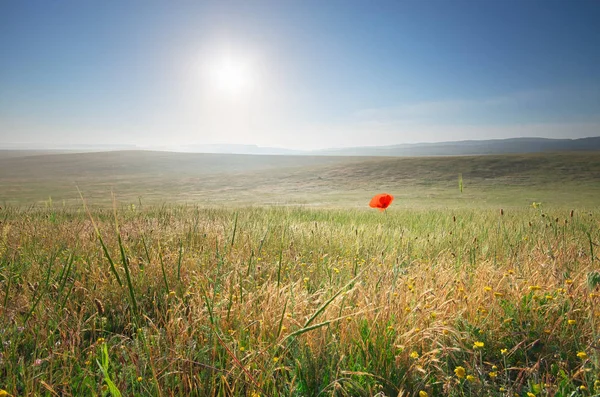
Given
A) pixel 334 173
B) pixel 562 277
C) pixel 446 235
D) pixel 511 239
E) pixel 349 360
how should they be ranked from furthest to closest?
pixel 334 173
pixel 446 235
pixel 511 239
pixel 562 277
pixel 349 360

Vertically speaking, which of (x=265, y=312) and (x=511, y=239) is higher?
(x=265, y=312)

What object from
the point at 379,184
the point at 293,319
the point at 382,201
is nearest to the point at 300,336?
the point at 293,319

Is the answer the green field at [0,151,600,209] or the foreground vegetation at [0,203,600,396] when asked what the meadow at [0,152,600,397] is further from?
the green field at [0,151,600,209]

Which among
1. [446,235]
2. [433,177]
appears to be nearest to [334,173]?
[433,177]

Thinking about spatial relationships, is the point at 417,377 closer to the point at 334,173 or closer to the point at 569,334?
the point at 569,334

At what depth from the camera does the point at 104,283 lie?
3043mm

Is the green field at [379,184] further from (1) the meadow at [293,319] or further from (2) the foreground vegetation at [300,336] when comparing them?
(2) the foreground vegetation at [300,336]

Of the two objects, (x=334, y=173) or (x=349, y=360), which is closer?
(x=349, y=360)

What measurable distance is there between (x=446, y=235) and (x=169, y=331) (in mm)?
4963

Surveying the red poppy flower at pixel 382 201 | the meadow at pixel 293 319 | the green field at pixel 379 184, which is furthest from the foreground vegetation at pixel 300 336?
the green field at pixel 379 184

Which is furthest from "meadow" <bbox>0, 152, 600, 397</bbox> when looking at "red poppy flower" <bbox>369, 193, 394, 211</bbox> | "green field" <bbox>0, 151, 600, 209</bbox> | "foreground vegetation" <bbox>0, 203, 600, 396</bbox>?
"green field" <bbox>0, 151, 600, 209</bbox>

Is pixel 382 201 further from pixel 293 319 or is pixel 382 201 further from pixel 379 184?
pixel 379 184

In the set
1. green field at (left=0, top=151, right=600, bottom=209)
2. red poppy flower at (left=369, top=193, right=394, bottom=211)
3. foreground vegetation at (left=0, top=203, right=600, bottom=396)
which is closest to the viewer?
foreground vegetation at (left=0, top=203, right=600, bottom=396)

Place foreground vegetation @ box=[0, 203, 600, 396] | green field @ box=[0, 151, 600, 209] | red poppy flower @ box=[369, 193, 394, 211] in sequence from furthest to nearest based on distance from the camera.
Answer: green field @ box=[0, 151, 600, 209], red poppy flower @ box=[369, 193, 394, 211], foreground vegetation @ box=[0, 203, 600, 396]
